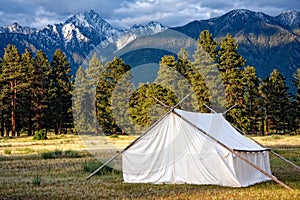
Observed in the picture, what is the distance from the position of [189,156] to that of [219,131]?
229 centimetres

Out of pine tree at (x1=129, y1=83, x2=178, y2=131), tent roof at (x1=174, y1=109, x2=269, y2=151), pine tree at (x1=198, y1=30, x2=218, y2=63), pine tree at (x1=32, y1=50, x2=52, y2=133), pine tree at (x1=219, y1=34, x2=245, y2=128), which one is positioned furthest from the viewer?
pine tree at (x1=32, y1=50, x2=52, y2=133)

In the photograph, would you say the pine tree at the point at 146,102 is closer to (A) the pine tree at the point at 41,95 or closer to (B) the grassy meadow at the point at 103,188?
(B) the grassy meadow at the point at 103,188

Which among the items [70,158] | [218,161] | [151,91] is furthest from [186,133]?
[70,158]

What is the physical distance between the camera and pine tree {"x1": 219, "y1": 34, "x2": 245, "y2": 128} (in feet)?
192

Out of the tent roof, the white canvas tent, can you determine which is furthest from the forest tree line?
the white canvas tent

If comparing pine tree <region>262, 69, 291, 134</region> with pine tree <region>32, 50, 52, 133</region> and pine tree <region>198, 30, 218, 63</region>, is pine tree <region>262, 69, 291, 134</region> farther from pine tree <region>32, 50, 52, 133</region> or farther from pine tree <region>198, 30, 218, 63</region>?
pine tree <region>32, 50, 52, 133</region>

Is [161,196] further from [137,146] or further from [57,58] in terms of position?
[57,58]

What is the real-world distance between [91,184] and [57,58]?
193 feet

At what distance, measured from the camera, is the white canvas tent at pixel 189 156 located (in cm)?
1516

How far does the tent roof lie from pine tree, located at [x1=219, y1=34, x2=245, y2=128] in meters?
39.6

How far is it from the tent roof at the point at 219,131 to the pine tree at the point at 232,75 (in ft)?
130

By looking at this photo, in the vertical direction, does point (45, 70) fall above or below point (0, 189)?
above

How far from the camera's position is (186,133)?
1630 cm

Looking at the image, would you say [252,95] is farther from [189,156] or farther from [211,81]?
[189,156]
